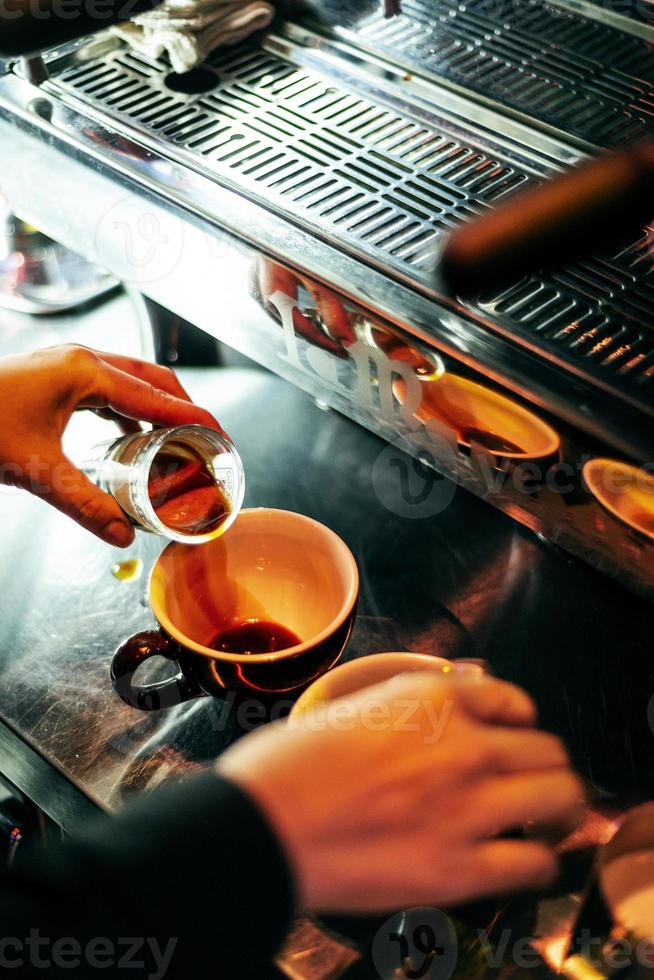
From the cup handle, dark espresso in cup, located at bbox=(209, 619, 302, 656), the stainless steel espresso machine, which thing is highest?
the stainless steel espresso machine

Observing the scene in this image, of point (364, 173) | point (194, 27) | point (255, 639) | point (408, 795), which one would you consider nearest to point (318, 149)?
point (364, 173)

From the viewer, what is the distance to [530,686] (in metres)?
0.81

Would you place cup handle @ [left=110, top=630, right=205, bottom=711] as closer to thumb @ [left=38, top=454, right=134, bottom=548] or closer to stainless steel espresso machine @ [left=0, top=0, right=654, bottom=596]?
thumb @ [left=38, top=454, right=134, bottom=548]

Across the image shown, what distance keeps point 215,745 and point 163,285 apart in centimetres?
39

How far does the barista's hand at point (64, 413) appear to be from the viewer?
→ 0.76 m

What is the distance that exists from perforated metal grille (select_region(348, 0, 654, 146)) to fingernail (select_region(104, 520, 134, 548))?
469 millimetres

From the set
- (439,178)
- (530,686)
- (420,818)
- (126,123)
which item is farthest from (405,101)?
(420,818)

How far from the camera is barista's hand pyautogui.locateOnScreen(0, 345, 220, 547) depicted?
758mm

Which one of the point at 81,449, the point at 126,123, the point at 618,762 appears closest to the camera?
the point at 618,762

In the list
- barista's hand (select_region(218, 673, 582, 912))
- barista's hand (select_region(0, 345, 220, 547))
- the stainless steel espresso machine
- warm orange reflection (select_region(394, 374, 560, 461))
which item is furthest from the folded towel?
barista's hand (select_region(218, 673, 582, 912))

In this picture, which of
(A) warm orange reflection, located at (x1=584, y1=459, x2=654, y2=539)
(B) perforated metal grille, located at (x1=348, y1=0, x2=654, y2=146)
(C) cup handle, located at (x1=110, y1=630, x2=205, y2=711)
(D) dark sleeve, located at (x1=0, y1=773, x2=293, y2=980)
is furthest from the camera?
(B) perforated metal grille, located at (x1=348, y1=0, x2=654, y2=146)

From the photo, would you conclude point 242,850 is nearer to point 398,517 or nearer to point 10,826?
point 10,826

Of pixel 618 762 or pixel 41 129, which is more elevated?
pixel 41 129

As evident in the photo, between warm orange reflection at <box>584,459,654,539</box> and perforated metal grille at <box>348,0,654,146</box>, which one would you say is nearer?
warm orange reflection at <box>584,459,654,539</box>
